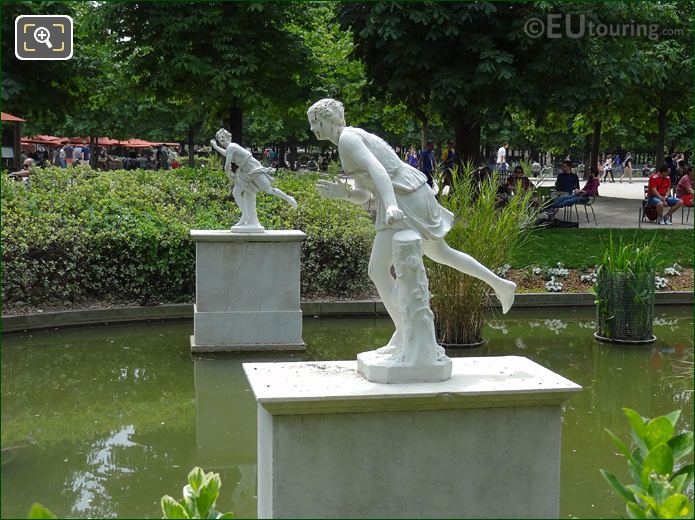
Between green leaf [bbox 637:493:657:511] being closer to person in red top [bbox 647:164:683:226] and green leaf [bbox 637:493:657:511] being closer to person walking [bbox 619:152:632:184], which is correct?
person in red top [bbox 647:164:683:226]

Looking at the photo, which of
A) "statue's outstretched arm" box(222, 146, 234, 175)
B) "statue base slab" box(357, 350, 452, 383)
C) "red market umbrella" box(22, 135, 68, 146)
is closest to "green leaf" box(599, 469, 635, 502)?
"statue base slab" box(357, 350, 452, 383)

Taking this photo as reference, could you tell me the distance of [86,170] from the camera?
1659cm

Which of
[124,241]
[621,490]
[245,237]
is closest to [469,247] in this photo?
[245,237]

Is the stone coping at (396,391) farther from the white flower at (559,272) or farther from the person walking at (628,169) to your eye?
the person walking at (628,169)

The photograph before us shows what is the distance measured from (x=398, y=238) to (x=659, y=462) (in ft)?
6.30

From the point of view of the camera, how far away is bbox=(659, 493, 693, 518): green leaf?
3.91 meters

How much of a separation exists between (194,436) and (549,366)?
4245 mm

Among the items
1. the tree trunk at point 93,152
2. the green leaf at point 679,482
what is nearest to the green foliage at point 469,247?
the green leaf at point 679,482

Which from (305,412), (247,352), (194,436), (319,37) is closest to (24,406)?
(194,436)

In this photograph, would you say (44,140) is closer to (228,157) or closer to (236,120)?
(236,120)

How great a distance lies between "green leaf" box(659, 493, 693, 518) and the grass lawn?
35.2 ft

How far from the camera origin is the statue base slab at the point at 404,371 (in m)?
5.34

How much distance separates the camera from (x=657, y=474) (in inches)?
165

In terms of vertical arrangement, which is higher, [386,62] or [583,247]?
[386,62]
